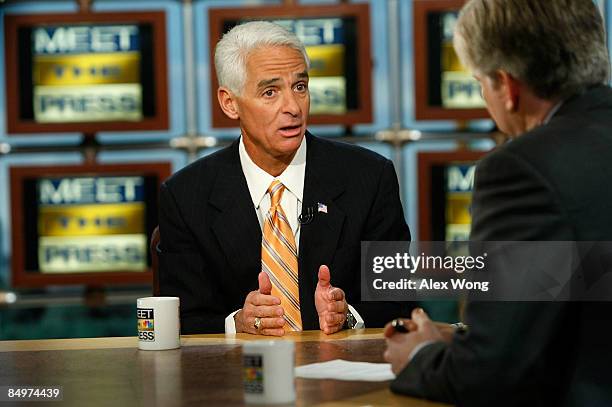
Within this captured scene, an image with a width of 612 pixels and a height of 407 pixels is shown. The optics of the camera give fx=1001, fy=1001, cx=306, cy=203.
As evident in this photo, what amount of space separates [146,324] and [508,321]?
3.86 ft

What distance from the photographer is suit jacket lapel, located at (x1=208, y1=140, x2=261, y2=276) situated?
3068 mm

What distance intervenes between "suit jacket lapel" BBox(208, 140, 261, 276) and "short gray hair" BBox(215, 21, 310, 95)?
1.09ft

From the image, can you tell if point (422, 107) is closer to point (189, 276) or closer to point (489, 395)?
point (189, 276)

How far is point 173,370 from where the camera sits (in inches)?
85.7

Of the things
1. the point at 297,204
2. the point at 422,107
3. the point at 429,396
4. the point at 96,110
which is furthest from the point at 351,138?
the point at 429,396

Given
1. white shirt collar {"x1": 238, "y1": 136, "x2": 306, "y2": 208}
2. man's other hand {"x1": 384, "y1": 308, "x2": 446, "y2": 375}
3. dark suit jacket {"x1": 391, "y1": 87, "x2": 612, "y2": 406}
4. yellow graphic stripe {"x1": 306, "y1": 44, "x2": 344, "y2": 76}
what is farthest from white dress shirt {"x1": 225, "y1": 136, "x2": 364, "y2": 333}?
yellow graphic stripe {"x1": 306, "y1": 44, "x2": 344, "y2": 76}

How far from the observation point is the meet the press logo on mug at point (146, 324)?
2467mm

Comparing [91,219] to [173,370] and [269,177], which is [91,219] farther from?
[173,370]

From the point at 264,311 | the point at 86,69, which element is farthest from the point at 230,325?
the point at 86,69

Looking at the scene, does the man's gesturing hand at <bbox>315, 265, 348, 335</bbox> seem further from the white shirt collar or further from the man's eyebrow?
the man's eyebrow

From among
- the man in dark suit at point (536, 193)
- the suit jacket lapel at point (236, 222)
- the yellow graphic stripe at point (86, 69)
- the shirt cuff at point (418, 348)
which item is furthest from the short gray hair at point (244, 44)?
the yellow graphic stripe at point (86, 69)

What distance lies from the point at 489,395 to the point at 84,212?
A: 3996mm

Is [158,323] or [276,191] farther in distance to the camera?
[276,191]

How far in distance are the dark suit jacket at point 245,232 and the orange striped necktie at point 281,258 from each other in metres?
0.03
